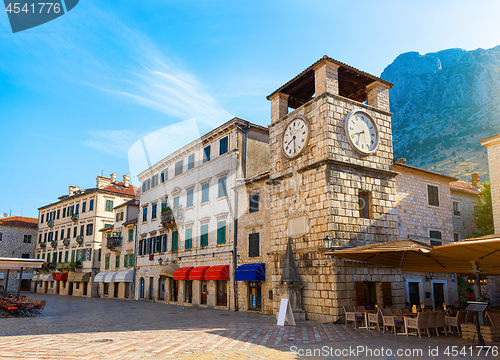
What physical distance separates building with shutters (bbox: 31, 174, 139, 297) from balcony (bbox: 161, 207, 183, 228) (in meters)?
17.7

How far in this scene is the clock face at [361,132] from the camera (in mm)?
17047

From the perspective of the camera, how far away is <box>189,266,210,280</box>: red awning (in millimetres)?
24719

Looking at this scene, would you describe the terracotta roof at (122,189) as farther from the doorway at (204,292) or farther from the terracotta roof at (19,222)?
the doorway at (204,292)

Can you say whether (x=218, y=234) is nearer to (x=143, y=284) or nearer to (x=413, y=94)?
(x=143, y=284)

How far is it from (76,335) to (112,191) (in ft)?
118

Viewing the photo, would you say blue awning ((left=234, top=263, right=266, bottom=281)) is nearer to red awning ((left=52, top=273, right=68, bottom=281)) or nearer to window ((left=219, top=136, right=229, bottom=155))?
window ((left=219, top=136, right=229, bottom=155))

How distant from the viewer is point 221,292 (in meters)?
24.4

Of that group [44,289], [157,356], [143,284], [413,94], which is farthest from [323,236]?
[413,94]

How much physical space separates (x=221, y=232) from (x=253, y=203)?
3732 millimetres

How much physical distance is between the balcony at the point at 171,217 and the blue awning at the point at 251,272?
9.50 metres

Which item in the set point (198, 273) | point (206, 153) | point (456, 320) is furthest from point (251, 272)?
point (206, 153)

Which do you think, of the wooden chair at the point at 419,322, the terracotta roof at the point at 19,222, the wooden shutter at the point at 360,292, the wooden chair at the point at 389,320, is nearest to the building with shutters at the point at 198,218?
the wooden shutter at the point at 360,292

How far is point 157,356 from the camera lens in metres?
8.63

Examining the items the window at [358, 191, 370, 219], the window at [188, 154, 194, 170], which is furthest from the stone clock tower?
the window at [188, 154, 194, 170]
